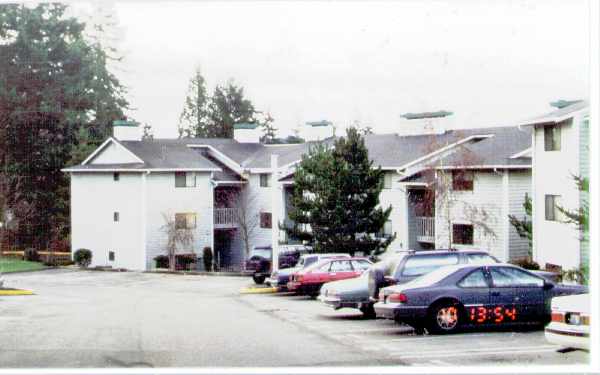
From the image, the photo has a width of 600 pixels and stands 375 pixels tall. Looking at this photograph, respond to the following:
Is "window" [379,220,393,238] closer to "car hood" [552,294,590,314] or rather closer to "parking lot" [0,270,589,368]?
"parking lot" [0,270,589,368]

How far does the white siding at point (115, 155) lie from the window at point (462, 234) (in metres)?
15.5

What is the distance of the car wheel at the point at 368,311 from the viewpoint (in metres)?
18.7

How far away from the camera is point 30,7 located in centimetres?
2342

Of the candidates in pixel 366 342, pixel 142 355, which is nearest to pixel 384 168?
pixel 366 342

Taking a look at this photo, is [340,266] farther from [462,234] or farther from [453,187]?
[462,234]

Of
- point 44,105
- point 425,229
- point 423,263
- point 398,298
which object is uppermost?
point 44,105

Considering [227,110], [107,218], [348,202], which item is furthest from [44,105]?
[227,110]

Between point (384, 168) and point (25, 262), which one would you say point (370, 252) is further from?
point (25, 262)

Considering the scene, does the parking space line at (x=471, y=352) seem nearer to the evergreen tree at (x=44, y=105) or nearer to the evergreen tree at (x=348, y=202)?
the evergreen tree at (x=44, y=105)

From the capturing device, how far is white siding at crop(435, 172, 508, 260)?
2688 centimetres

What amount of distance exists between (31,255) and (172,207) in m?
9.48

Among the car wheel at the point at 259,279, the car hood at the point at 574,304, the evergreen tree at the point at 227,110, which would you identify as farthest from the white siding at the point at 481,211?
the car hood at the point at 574,304

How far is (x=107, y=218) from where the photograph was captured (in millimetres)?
36062

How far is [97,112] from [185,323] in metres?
18.5
